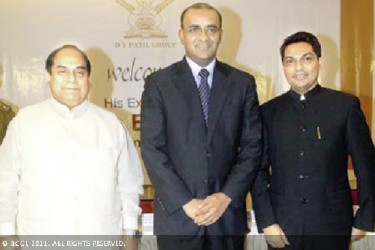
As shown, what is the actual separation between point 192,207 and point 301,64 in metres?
0.70

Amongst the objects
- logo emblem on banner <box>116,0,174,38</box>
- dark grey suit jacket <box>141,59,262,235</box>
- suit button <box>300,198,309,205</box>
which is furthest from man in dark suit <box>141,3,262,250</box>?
logo emblem on banner <box>116,0,174,38</box>

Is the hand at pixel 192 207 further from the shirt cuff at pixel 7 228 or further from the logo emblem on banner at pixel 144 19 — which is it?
the logo emblem on banner at pixel 144 19

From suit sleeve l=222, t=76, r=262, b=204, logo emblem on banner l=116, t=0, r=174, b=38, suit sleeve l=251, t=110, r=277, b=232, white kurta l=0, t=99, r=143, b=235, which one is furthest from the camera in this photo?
logo emblem on banner l=116, t=0, r=174, b=38

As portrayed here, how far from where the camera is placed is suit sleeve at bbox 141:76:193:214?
2086mm

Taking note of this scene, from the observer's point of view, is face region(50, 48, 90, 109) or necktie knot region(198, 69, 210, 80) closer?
face region(50, 48, 90, 109)

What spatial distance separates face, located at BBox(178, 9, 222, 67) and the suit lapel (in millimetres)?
81

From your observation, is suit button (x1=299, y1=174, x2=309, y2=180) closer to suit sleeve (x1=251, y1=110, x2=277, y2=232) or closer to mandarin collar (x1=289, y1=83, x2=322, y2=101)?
suit sleeve (x1=251, y1=110, x2=277, y2=232)

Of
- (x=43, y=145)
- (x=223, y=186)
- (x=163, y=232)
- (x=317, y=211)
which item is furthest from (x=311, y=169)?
(x=43, y=145)

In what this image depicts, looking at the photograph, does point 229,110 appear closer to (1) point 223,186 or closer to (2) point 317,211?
(1) point 223,186

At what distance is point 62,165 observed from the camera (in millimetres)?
2010

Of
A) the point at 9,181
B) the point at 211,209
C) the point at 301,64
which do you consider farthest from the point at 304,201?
the point at 9,181

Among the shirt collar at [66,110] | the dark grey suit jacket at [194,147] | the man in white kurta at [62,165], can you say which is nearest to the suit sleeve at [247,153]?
the dark grey suit jacket at [194,147]

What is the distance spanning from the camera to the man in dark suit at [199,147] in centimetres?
211

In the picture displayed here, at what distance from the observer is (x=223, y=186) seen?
214 cm
